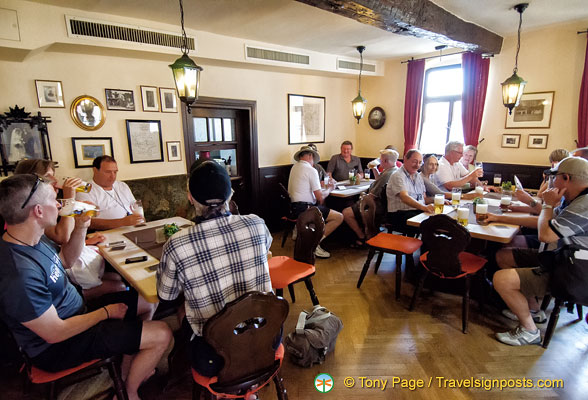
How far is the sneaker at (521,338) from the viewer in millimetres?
2426

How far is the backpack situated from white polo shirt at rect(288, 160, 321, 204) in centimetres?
207

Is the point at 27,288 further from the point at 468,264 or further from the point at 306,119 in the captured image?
the point at 306,119

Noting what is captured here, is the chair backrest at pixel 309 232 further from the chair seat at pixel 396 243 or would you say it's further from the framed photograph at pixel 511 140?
the framed photograph at pixel 511 140

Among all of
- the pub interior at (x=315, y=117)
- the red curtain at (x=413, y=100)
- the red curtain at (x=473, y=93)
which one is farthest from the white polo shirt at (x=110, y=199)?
the red curtain at (x=473, y=93)

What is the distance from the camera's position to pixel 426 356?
2.34 meters

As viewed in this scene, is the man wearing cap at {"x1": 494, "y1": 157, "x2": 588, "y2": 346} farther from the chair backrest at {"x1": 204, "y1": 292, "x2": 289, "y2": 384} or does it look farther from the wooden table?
the wooden table

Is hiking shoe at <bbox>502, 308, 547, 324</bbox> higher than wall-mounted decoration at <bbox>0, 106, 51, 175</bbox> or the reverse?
the reverse

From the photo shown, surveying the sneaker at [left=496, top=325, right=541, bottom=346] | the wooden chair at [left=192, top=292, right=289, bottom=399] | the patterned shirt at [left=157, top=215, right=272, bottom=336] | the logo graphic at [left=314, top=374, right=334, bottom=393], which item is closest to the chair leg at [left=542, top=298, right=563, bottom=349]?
the sneaker at [left=496, top=325, right=541, bottom=346]

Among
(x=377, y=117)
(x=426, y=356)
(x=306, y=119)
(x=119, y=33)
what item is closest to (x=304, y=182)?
(x=306, y=119)

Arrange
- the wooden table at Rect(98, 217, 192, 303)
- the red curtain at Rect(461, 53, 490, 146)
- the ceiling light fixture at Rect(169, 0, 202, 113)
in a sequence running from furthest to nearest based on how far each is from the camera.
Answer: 1. the red curtain at Rect(461, 53, 490, 146)
2. the ceiling light fixture at Rect(169, 0, 202, 113)
3. the wooden table at Rect(98, 217, 192, 303)

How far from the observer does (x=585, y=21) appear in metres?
4.05

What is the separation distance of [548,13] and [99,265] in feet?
18.3

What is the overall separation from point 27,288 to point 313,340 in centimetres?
173

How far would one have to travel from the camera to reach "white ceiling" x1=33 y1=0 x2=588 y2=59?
3.18 m
